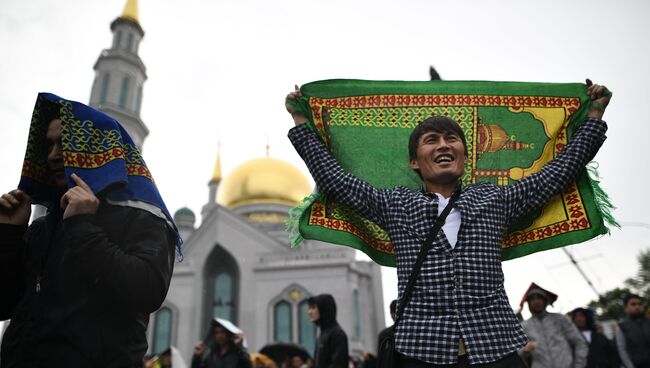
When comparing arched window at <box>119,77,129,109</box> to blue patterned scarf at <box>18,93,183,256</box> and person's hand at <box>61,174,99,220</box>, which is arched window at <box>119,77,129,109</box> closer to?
blue patterned scarf at <box>18,93,183,256</box>

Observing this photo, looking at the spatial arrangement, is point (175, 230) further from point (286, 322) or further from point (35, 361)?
point (286, 322)

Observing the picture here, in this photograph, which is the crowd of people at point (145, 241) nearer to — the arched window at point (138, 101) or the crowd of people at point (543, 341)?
the crowd of people at point (543, 341)

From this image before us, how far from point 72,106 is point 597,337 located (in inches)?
265

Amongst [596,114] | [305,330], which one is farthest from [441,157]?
[305,330]

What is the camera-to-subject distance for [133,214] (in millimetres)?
2180

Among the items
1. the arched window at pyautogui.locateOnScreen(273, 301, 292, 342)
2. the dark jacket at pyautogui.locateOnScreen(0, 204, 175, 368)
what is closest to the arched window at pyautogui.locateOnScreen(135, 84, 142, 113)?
the arched window at pyautogui.locateOnScreen(273, 301, 292, 342)

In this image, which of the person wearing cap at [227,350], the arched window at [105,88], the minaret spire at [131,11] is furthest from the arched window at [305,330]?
the minaret spire at [131,11]

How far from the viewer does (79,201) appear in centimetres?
198

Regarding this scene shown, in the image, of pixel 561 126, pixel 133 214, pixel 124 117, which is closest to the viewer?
pixel 133 214

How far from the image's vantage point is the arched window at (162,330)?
23.5 metres

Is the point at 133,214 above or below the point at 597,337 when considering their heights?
above

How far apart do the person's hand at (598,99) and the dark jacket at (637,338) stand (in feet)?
13.7

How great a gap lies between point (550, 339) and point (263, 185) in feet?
89.9

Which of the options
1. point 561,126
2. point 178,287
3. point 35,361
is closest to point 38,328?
point 35,361
